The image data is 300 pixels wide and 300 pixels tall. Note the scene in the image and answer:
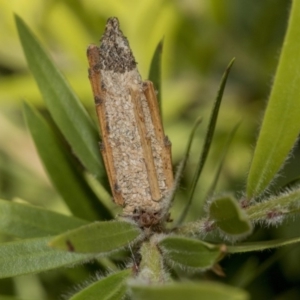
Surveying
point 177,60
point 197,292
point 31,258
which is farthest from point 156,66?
point 177,60

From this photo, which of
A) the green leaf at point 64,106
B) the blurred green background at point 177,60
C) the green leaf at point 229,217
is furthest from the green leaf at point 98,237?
the blurred green background at point 177,60

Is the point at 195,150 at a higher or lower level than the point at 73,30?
lower

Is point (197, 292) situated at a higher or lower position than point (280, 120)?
lower

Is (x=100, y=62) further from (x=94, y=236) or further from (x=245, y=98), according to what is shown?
(x=245, y=98)

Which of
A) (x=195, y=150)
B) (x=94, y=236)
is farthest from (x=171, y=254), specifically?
(x=195, y=150)

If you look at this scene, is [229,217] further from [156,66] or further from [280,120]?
[156,66]
